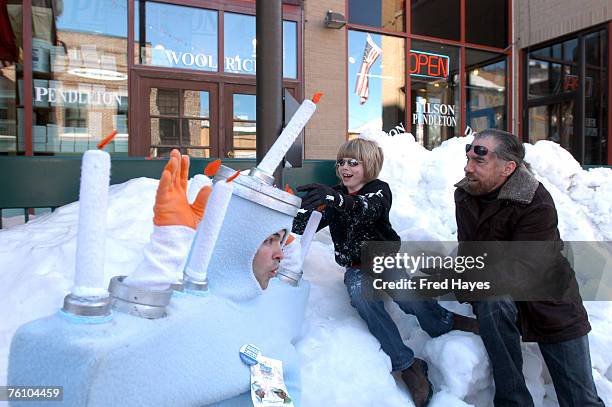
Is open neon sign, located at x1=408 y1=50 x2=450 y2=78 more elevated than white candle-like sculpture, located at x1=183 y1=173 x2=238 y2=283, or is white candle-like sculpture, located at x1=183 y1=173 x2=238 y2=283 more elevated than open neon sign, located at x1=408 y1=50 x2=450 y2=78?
open neon sign, located at x1=408 y1=50 x2=450 y2=78

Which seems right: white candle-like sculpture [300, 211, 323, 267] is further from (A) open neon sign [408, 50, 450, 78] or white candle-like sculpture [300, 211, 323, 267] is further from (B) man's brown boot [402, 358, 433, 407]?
(A) open neon sign [408, 50, 450, 78]

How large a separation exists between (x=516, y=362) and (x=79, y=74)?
6428 millimetres

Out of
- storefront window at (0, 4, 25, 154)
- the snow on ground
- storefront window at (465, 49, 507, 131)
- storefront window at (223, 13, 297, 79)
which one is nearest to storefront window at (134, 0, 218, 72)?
storefront window at (223, 13, 297, 79)

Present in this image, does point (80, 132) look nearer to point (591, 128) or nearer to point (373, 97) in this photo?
point (373, 97)

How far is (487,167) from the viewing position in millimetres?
2637

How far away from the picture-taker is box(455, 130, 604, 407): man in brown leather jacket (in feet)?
7.86

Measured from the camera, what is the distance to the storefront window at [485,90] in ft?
31.0

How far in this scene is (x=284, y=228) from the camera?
164cm

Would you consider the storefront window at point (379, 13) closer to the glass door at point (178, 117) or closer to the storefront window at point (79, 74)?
the glass door at point (178, 117)

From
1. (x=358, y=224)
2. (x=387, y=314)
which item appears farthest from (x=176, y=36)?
(x=387, y=314)

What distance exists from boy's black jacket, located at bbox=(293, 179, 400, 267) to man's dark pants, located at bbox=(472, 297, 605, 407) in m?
0.69

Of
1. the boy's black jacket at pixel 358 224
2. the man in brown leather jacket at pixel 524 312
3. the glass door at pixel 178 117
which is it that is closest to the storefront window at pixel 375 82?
the glass door at pixel 178 117

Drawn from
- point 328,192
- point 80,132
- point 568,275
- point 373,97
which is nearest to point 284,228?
point 328,192

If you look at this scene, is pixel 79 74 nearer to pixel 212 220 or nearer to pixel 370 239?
pixel 370 239
